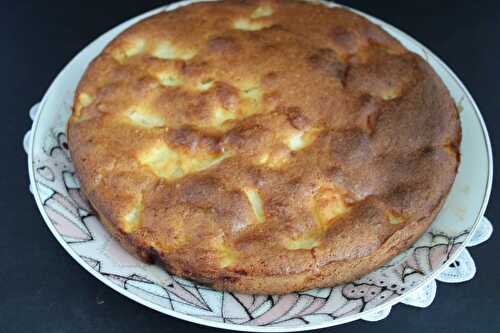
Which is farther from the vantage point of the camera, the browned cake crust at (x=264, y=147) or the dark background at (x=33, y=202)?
the dark background at (x=33, y=202)

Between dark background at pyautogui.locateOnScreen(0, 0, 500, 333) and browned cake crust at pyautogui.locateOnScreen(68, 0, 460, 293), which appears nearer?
browned cake crust at pyautogui.locateOnScreen(68, 0, 460, 293)

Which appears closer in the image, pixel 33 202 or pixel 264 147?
pixel 264 147

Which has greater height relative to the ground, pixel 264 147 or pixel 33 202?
pixel 264 147
